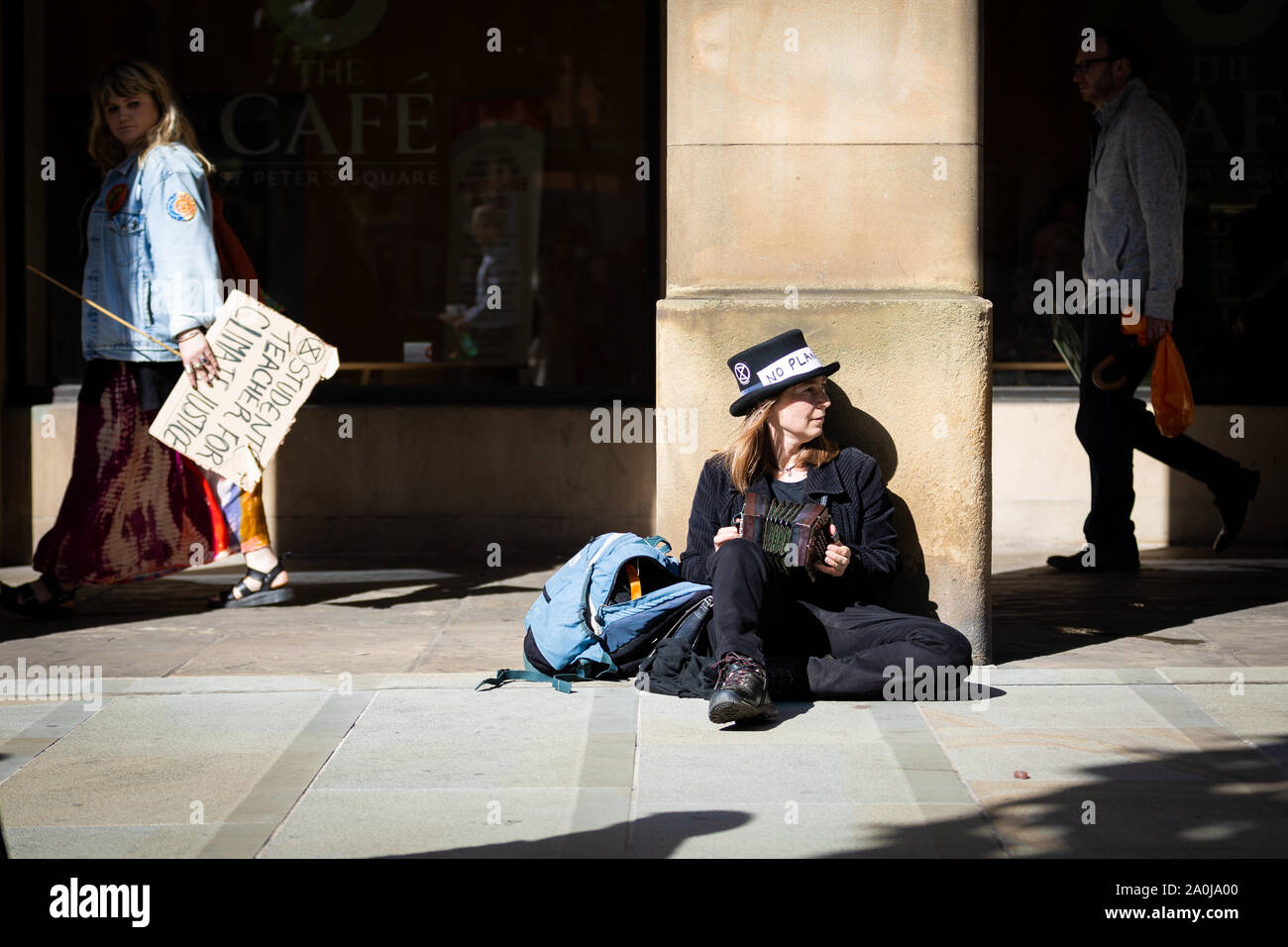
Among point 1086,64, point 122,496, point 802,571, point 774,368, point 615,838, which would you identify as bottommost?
point 615,838

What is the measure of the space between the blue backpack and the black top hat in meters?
0.62

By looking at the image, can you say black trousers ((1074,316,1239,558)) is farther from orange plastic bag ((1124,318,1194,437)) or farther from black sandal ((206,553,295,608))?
black sandal ((206,553,295,608))

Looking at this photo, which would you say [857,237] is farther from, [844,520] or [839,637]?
[839,637]

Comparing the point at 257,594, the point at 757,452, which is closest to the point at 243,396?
the point at 257,594

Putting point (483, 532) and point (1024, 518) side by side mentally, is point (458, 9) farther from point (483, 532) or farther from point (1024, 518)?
point (1024, 518)

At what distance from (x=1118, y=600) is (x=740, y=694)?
9.17 ft

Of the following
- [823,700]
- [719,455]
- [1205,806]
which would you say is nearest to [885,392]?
[719,455]

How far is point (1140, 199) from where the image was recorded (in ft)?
24.6

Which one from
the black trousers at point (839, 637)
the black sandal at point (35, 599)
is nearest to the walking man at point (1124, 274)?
the black trousers at point (839, 637)

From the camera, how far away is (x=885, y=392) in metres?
5.76

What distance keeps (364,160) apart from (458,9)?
0.94 meters

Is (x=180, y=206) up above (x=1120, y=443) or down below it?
above

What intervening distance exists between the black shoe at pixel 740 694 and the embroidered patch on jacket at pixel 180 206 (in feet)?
10.5

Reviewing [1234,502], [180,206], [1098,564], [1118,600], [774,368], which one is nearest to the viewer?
[774,368]
